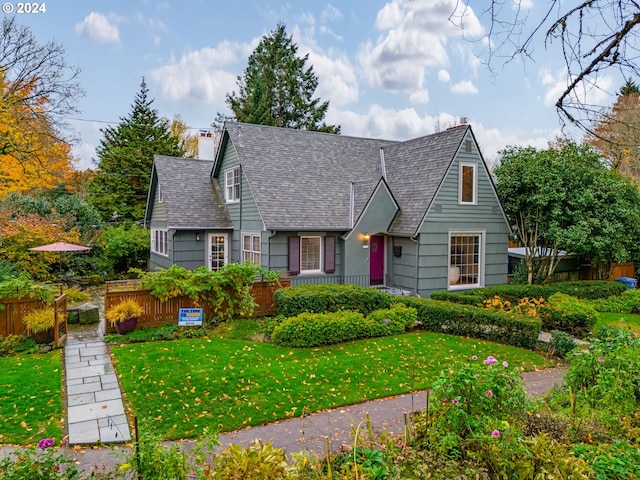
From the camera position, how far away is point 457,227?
15.3 m

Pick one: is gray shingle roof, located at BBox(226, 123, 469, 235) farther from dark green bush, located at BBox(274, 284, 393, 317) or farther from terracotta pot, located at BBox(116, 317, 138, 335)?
terracotta pot, located at BBox(116, 317, 138, 335)

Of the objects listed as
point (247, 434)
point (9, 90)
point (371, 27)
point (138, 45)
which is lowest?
point (247, 434)

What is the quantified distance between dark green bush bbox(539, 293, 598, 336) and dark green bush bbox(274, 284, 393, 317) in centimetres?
449

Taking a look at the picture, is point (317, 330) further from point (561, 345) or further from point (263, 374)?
point (561, 345)

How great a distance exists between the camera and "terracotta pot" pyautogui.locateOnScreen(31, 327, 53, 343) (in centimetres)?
913

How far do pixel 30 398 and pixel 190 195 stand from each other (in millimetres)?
11945

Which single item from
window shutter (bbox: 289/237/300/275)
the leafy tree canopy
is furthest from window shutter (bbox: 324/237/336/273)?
the leafy tree canopy

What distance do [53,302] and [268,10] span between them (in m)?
8.14

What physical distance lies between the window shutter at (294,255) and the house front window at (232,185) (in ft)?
12.2

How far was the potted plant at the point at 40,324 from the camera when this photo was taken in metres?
9.02

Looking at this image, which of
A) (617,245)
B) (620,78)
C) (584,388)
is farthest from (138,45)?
(617,245)

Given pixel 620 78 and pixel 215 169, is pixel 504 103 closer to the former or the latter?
pixel 620 78

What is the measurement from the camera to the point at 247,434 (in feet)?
18.2

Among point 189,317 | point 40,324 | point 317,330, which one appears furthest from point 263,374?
point 40,324
